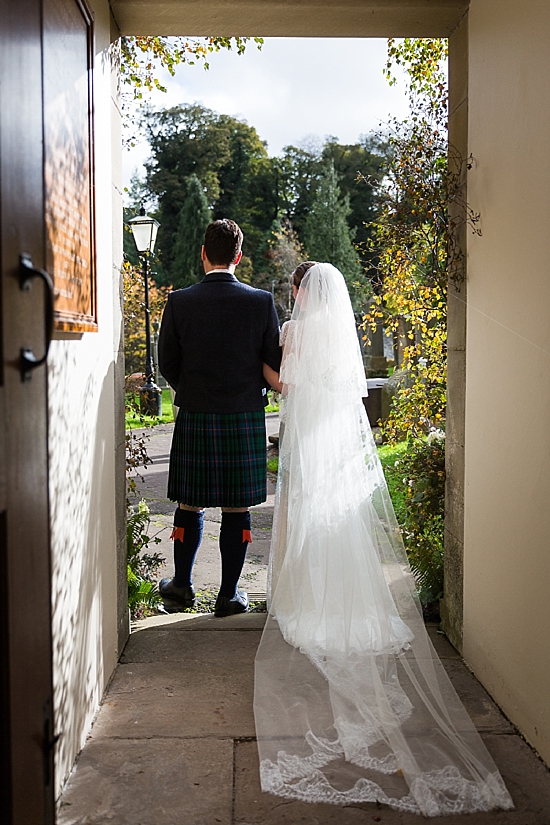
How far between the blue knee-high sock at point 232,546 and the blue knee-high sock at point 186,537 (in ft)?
0.51

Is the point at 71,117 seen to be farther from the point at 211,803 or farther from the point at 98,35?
the point at 211,803

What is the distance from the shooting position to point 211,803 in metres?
2.40

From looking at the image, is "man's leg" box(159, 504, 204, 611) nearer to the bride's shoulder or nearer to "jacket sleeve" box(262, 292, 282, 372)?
"jacket sleeve" box(262, 292, 282, 372)

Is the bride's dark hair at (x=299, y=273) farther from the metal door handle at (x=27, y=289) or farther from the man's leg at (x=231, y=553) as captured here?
the metal door handle at (x=27, y=289)

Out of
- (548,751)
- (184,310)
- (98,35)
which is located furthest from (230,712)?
(98,35)

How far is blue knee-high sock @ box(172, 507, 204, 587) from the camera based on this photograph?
13.6ft

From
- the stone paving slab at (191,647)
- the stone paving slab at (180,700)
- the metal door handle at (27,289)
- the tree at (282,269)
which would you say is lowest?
the stone paving slab at (180,700)

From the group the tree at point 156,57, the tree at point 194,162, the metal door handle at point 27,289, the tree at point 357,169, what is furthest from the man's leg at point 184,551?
the tree at point 357,169

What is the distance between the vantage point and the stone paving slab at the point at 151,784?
7.63 ft

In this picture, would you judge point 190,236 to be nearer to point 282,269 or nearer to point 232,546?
point 282,269

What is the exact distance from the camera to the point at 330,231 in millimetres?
31484

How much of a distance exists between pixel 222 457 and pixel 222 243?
40.8 inches

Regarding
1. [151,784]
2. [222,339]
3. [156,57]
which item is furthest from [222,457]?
[156,57]

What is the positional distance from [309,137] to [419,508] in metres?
36.1
